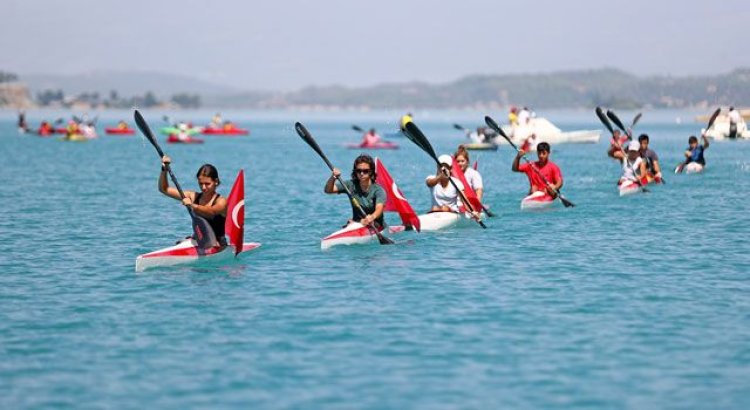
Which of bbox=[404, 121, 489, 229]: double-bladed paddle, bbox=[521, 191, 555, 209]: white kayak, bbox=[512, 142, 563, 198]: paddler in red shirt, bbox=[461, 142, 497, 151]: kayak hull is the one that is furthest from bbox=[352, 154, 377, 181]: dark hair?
bbox=[461, 142, 497, 151]: kayak hull

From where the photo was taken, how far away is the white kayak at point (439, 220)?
25375mm

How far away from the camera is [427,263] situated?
20.8 m

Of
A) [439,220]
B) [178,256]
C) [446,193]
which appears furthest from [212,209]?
[446,193]

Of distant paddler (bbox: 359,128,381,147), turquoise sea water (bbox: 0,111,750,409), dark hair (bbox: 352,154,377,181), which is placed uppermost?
dark hair (bbox: 352,154,377,181)

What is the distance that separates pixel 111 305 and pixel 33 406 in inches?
208

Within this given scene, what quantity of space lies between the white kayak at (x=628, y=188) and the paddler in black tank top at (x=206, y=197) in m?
19.1

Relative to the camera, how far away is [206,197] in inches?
771

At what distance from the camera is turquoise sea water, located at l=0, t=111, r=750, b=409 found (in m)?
12.0

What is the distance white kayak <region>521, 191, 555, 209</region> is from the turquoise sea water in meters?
0.50

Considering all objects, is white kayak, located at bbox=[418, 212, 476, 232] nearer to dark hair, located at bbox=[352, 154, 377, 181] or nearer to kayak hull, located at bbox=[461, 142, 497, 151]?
dark hair, located at bbox=[352, 154, 377, 181]

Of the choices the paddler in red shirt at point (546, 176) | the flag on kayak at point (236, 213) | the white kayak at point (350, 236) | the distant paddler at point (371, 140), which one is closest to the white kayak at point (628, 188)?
the paddler in red shirt at point (546, 176)

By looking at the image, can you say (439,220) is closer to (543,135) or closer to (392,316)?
(392,316)

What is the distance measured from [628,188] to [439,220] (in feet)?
40.8

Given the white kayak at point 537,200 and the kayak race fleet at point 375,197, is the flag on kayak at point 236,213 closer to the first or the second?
the kayak race fleet at point 375,197
